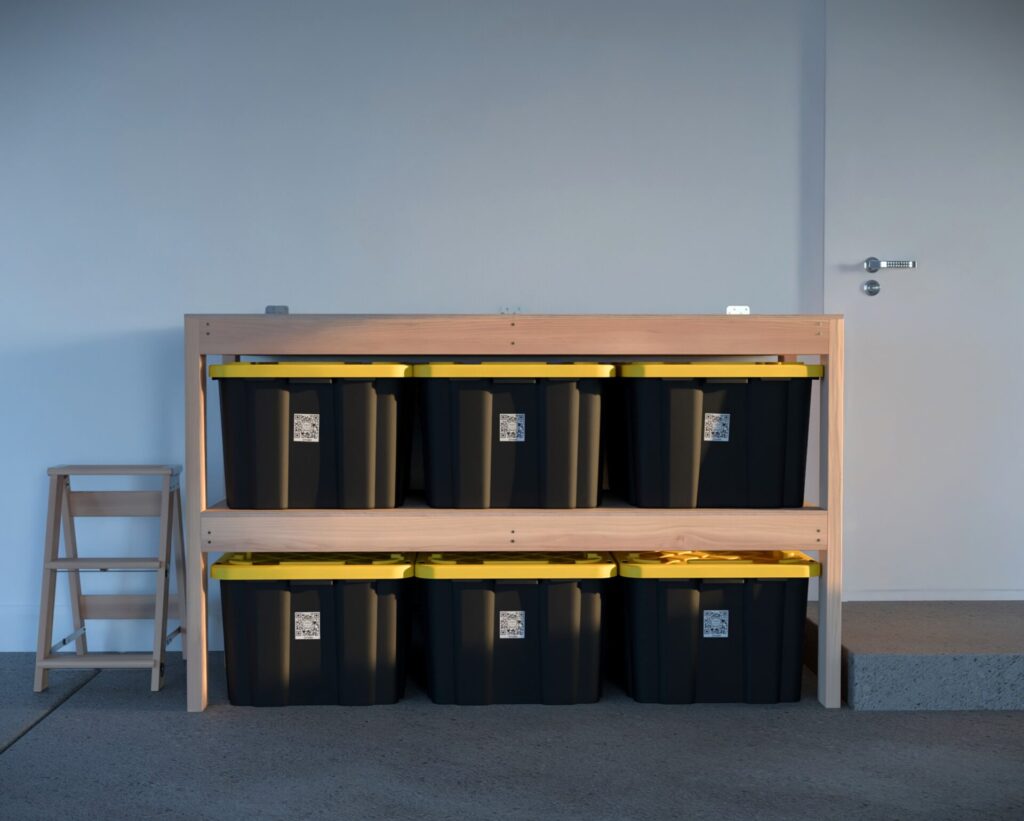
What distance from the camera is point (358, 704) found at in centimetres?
277

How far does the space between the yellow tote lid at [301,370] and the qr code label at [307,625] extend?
2.13ft

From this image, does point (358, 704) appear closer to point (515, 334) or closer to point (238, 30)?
point (515, 334)

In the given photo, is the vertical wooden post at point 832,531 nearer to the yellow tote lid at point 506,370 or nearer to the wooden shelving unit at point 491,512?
the wooden shelving unit at point 491,512

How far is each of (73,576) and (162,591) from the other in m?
0.38

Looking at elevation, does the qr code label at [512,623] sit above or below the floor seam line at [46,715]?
above

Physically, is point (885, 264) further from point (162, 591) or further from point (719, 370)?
point (162, 591)

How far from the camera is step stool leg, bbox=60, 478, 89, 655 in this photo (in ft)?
10.5

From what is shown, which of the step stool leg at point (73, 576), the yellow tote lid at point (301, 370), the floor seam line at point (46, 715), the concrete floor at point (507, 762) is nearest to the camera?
the concrete floor at point (507, 762)

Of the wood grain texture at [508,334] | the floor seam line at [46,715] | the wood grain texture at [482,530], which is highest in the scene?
the wood grain texture at [508,334]

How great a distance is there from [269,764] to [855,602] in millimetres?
2026

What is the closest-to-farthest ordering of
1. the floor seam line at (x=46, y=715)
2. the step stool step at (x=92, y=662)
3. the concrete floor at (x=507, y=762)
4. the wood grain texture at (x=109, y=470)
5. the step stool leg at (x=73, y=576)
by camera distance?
the concrete floor at (x=507, y=762), the floor seam line at (x=46, y=715), the step stool step at (x=92, y=662), the wood grain texture at (x=109, y=470), the step stool leg at (x=73, y=576)

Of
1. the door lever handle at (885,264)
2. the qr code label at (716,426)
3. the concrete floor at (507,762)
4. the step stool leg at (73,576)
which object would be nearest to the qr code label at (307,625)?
the concrete floor at (507,762)

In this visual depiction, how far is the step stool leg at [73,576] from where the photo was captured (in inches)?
126

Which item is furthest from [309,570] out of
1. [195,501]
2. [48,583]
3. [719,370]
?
[719,370]
